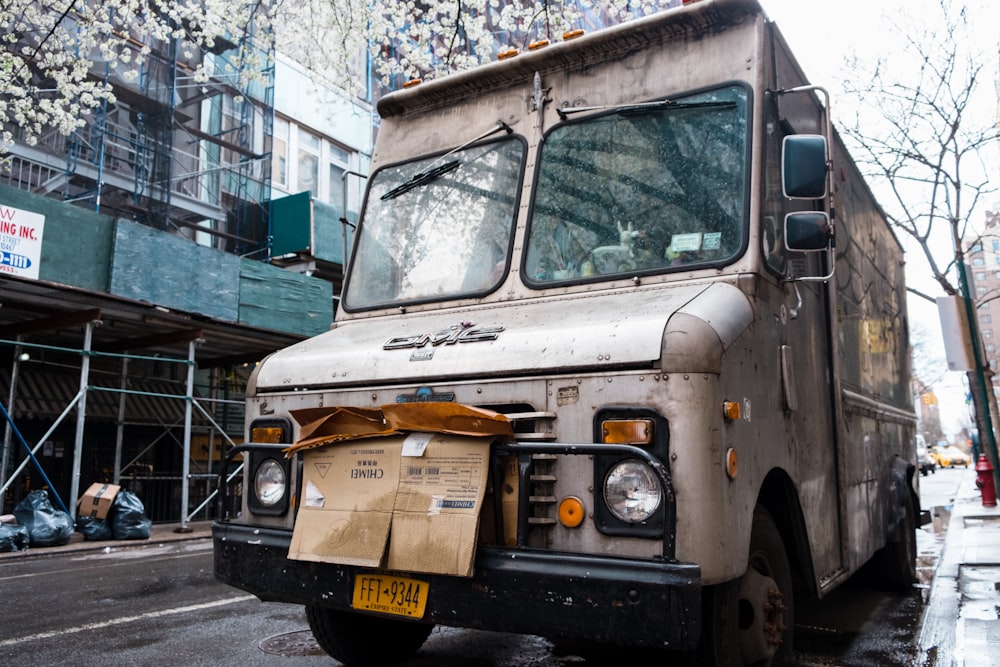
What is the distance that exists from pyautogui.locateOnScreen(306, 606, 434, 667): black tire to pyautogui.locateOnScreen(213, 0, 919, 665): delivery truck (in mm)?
15

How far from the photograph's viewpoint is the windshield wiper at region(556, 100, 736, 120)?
4.02 m

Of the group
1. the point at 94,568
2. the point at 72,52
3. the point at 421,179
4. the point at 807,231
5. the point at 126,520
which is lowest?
the point at 94,568

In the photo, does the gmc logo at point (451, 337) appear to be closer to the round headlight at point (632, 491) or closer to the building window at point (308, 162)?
the round headlight at point (632, 491)

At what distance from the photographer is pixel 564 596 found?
300cm

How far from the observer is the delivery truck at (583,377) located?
10.1ft

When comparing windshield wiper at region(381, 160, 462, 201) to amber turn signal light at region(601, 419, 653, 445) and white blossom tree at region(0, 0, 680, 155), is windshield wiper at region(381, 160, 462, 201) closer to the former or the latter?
amber turn signal light at region(601, 419, 653, 445)

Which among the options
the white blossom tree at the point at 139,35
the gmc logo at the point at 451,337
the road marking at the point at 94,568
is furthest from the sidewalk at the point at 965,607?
the white blossom tree at the point at 139,35

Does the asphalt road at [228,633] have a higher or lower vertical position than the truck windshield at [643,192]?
lower

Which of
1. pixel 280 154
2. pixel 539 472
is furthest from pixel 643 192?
pixel 280 154

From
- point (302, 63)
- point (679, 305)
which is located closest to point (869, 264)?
point (679, 305)

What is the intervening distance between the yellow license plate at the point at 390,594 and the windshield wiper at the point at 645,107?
2.49 metres

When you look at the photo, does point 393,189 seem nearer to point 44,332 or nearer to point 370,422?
point 370,422

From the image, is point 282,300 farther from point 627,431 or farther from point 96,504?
point 627,431

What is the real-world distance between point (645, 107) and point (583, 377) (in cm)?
164
